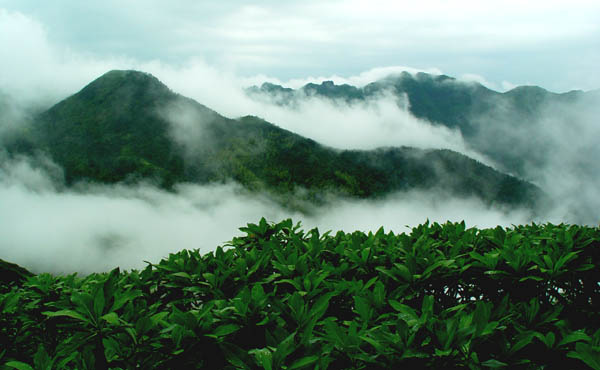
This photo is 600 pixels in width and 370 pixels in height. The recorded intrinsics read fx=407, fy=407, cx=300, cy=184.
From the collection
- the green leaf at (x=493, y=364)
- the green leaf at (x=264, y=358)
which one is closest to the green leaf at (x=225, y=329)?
the green leaf at (x=264, y=358)

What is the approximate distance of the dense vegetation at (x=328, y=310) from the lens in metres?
2.16

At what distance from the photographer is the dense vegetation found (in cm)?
216

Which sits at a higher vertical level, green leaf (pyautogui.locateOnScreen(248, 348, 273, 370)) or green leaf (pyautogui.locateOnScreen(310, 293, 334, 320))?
green leaf (pyautogui.locateOnScreen(310, 293, 334, 320))

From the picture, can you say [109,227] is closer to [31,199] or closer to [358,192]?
[31,199]

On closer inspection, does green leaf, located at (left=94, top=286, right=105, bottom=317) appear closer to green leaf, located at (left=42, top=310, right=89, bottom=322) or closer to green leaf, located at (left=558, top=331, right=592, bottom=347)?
green leaf, located at (left=42, top=310, right=89, bottom=322)

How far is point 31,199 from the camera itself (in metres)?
176

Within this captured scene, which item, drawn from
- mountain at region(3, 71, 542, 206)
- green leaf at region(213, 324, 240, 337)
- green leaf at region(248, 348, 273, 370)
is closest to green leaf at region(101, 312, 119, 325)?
green leaf at region(213, 324, 240, 337)

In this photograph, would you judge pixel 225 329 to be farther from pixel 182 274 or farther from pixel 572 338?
pixel 572 338

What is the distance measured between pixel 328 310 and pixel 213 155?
133 m

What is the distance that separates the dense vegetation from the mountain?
11795cm

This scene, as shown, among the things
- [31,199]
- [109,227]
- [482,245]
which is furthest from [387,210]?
[31,199]

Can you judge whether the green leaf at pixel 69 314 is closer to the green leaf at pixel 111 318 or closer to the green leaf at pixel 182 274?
the green leaf at pixel 111 318

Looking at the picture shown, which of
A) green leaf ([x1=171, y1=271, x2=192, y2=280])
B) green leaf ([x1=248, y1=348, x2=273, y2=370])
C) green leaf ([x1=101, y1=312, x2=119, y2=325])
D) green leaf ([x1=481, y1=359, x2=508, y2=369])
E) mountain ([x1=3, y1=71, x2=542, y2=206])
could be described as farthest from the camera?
mountain ([x1=3, y1=71, x2=542, y2=206])

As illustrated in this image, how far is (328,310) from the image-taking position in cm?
300
